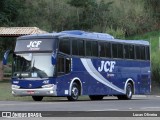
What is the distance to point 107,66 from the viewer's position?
34906 millimetres

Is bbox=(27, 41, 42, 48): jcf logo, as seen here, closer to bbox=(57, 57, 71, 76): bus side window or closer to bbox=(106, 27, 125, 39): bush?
bbox=(57, 57, 71, 76): bus side window

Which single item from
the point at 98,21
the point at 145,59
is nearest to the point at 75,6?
the point at 98,21

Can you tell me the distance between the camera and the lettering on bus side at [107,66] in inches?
1353

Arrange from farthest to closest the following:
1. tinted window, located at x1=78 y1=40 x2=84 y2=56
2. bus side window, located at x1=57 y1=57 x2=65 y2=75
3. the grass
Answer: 1. the grass
2. tinted window, located at x1=78 y1=40 x2=84 y2=56
3. bus side window, located at x1=57 y1=57 x2=65 y2=75

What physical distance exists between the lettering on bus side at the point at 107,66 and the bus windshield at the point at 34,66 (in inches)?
176

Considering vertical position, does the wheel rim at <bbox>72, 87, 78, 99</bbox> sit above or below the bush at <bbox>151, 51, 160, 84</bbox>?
below

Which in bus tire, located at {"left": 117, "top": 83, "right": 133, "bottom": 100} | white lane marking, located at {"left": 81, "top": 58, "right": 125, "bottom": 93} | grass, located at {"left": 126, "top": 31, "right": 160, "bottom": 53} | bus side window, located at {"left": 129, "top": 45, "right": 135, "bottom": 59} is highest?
grass, located at {"left": 126, "top": 31, "right": 160, "bottom": 53}

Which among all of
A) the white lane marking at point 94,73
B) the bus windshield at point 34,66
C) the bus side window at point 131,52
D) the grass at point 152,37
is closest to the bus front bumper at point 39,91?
the bus windshield at point 34,66

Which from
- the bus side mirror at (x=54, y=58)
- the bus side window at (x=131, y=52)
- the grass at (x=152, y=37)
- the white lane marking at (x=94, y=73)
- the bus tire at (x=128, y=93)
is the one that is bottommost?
the bus tire at (x=128, y=93)

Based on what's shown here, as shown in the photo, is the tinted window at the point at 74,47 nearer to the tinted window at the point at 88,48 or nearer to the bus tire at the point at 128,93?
the tinted window at the point at 88,48

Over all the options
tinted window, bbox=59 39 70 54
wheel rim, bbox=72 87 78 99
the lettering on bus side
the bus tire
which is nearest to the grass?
the bus tire

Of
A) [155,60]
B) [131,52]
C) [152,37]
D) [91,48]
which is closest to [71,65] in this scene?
[91,48]

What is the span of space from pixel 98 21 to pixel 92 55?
37955 mm

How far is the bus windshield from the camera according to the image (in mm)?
30641
